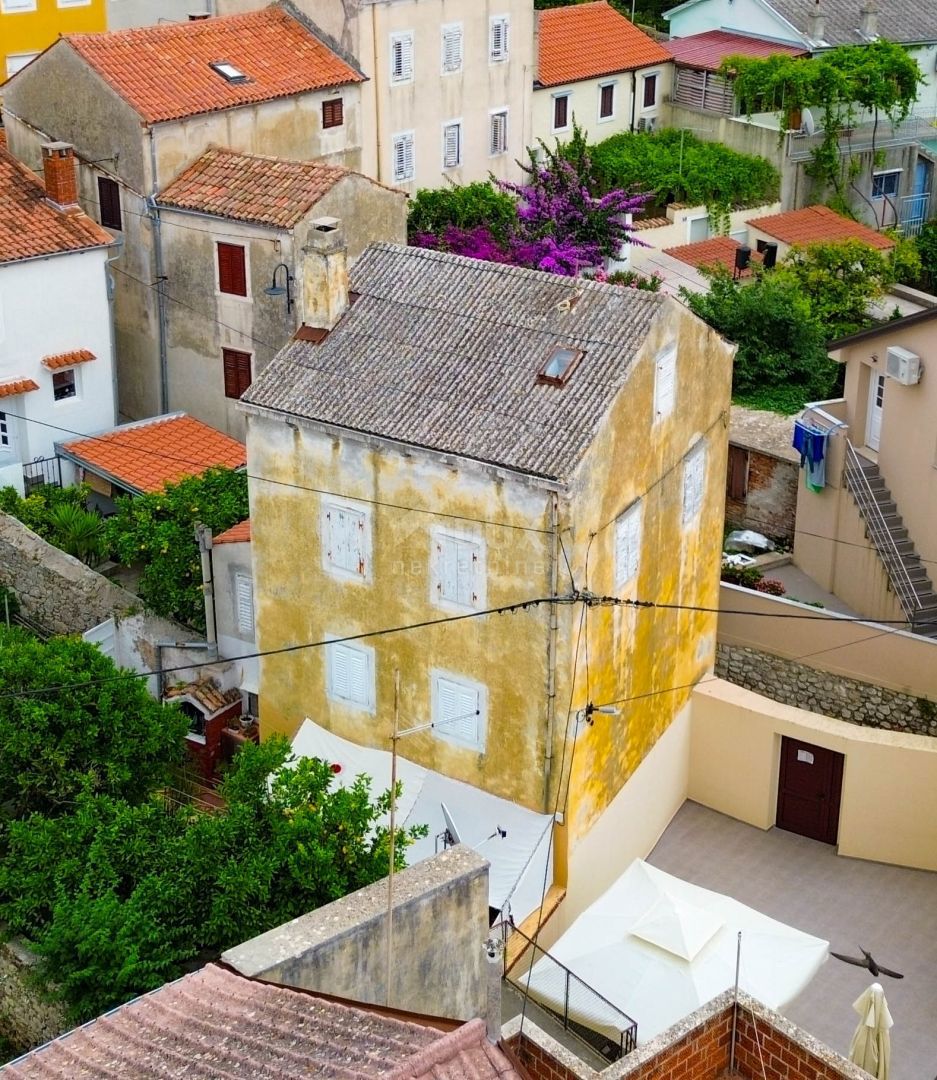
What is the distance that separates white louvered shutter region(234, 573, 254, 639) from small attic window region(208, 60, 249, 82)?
1614 centimetres

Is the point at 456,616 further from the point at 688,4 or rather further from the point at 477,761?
the point at 688,4

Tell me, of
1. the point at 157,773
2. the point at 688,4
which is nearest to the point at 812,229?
the point at 688,4

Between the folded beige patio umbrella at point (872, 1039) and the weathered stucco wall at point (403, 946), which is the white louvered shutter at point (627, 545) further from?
the weathered stucco wall at point (403, 946)

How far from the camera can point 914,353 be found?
36438 millimetres

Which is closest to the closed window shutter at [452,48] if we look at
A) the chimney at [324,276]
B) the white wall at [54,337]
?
the white wall at [54,337]

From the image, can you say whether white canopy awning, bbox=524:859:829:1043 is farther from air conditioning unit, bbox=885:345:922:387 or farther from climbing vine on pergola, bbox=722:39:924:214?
climbing vine on pergola, bbox=722:39:924:214

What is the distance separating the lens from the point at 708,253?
56094 mm

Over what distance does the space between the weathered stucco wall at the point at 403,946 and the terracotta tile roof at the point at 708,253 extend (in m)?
36.3

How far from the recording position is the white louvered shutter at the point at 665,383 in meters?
28.9

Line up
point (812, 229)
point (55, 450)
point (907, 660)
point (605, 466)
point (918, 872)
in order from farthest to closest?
point (812, 229), point (55, 450), point (907, 660), point (918, 872), point (605, 466)

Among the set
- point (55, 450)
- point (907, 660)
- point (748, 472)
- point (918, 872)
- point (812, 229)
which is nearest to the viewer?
point (918, 872)

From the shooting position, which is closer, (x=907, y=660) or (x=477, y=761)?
(x=477, y=761)

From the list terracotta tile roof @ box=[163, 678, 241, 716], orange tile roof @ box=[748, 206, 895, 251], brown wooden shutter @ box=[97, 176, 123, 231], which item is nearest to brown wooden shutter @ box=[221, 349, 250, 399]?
brown wooden shutter @ box=[97, 176, 123, 231]

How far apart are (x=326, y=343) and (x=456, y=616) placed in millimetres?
5435
